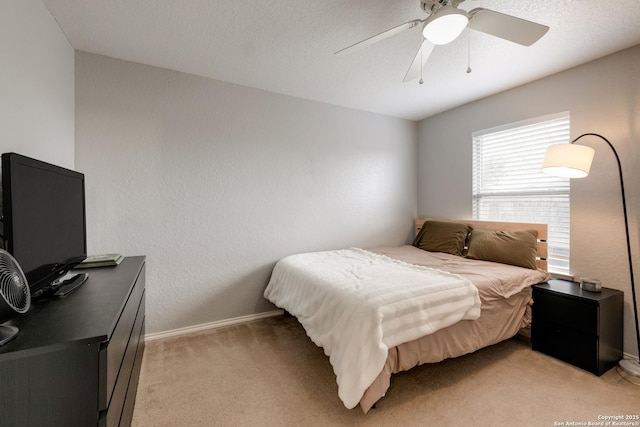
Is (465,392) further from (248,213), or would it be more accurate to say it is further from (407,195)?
(407,195)

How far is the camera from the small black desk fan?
2.69 feet

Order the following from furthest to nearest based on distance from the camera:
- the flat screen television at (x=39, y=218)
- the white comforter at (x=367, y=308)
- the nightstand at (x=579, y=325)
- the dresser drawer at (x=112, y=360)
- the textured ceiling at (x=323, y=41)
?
the nightstand at (x=579, y=325) → the textured ceiling at (x=323, y=41) → the white comforter at (x=367, y=308) → the flat screen television at (x=39, y=218) → the dresser drawer at (x=112, y=360)

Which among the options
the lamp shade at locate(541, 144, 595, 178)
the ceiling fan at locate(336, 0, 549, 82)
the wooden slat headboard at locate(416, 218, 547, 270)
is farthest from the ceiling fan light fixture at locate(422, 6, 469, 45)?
the wooden slat headboard at locate(416, 218, 547, 270)

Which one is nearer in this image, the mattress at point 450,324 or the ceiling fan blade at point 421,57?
the mattress at point 450,324

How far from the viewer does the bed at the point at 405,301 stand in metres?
1.63

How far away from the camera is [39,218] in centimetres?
120

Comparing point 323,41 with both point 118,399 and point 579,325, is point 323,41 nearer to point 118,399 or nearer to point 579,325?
point 118,399

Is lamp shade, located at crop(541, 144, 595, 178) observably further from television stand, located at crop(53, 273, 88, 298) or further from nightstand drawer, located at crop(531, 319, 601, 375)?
television stand, located at crop(53, 273, 88, 298)

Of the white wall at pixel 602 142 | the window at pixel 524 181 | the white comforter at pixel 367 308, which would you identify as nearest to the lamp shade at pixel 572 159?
the white wall at pixel 602 142

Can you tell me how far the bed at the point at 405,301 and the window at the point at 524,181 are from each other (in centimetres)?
16

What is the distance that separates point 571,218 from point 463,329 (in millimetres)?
1622

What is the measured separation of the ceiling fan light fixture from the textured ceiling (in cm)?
46

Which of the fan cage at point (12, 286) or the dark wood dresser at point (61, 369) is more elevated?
the fan cage at point (12, 286)

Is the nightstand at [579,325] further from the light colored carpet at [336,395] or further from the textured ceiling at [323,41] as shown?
the textured ceiling at [323,41]
